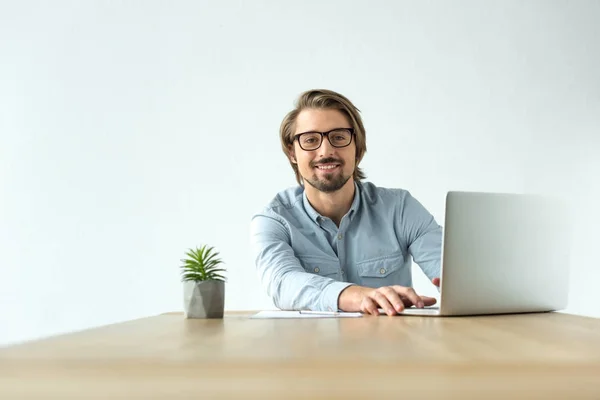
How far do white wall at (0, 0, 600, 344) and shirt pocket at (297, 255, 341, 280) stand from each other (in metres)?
1.76

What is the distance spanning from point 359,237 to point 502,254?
1.01 meters

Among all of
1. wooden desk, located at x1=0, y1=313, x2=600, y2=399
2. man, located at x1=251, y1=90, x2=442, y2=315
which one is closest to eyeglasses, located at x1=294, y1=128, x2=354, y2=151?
man, located at x1=251, y1=90, x2=442, y2=315

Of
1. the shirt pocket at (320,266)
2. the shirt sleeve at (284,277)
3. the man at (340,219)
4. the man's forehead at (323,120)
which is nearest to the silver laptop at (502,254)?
the shirt sleeve at (284,277)

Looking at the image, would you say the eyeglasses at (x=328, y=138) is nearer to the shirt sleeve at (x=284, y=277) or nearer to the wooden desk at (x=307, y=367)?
the shirt sleeve at (x=284, y=277)

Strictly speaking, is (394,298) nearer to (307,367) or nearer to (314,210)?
(307,367)

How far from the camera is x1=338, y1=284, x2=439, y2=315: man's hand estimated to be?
1.42 metres

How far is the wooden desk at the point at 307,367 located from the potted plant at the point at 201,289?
1.82ft

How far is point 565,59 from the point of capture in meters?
4.31

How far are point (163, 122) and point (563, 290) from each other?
3049 millimetres

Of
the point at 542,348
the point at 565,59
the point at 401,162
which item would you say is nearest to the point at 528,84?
the point at 565,59

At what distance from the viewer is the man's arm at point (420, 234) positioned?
93.4 inches

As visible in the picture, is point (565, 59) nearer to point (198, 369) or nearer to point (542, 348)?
point (542, 348)

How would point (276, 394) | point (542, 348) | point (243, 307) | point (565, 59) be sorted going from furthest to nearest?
point (565, 59), point (243, 307), point (542, 348), point (276, 394)

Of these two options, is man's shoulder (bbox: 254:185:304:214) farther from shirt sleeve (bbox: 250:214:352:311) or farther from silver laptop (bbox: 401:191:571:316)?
silver laptop (bbox: 401:191:571:316)
